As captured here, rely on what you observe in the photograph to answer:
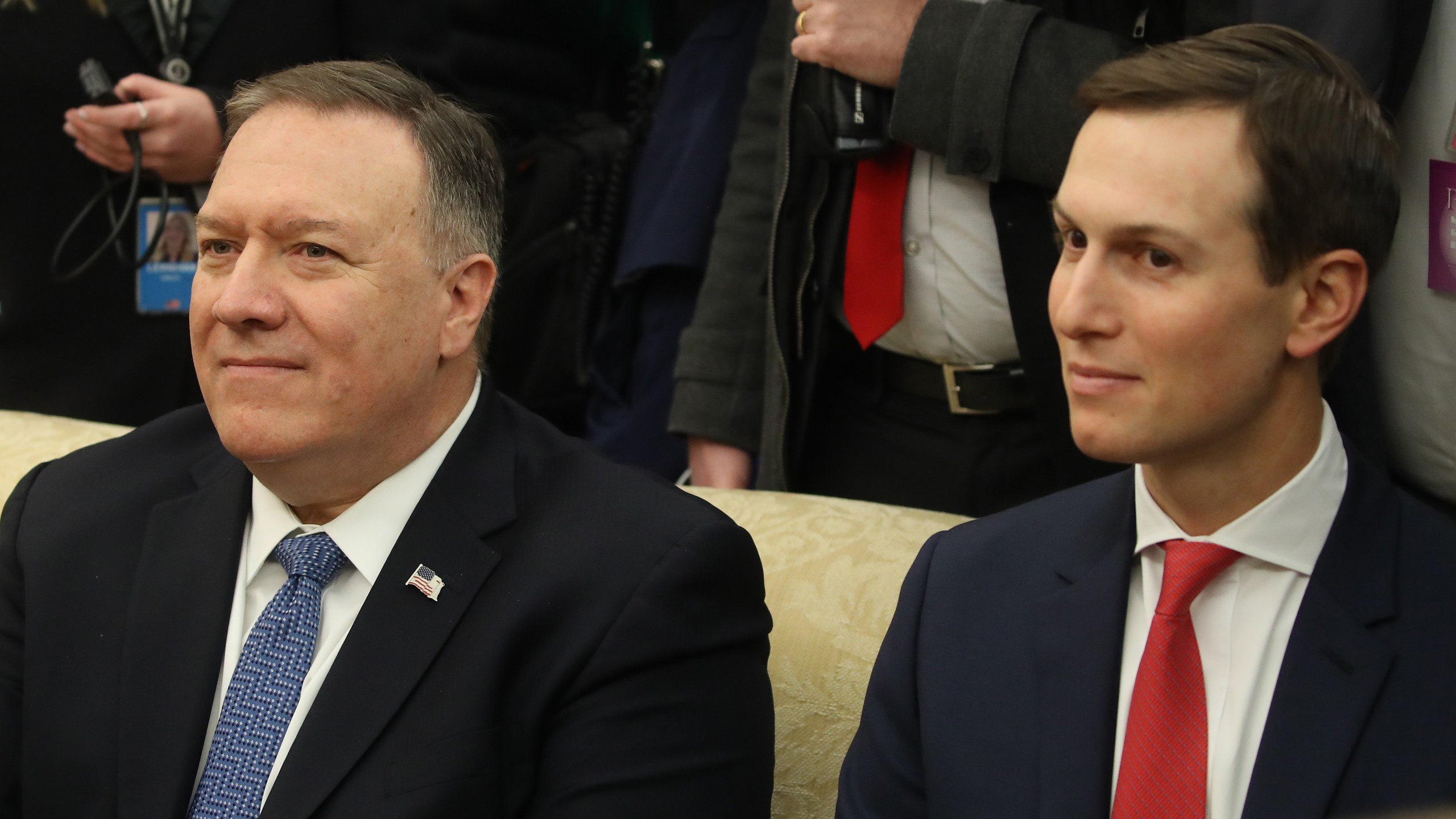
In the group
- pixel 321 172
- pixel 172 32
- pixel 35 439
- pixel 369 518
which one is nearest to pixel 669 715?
pixel 369 518

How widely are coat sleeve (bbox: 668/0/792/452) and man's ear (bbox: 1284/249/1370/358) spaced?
53.6 inches

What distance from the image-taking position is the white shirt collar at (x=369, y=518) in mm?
1944

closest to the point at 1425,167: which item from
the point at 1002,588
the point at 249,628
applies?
the point at 1002,588

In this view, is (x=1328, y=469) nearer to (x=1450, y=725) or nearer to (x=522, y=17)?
(x=1450, y=725)

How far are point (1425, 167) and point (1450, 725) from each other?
29.9 inches

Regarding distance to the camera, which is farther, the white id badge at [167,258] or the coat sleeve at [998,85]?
the white id badge at [167,258]

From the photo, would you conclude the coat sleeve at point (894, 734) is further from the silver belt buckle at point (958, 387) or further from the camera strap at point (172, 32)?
the camera strap at point (172, 32)

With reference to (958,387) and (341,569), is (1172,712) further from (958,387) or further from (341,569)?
(341,569)

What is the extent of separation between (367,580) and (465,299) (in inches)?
16.1

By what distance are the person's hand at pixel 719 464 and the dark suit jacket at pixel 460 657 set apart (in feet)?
2.49

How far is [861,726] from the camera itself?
1.79m

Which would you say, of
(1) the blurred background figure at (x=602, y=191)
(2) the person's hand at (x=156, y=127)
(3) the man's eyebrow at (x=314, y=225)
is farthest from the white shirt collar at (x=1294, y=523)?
(2) the person's hand at (x=156, y=127)

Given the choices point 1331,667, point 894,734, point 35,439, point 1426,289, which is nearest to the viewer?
point 1331,667

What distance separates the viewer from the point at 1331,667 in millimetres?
1471
